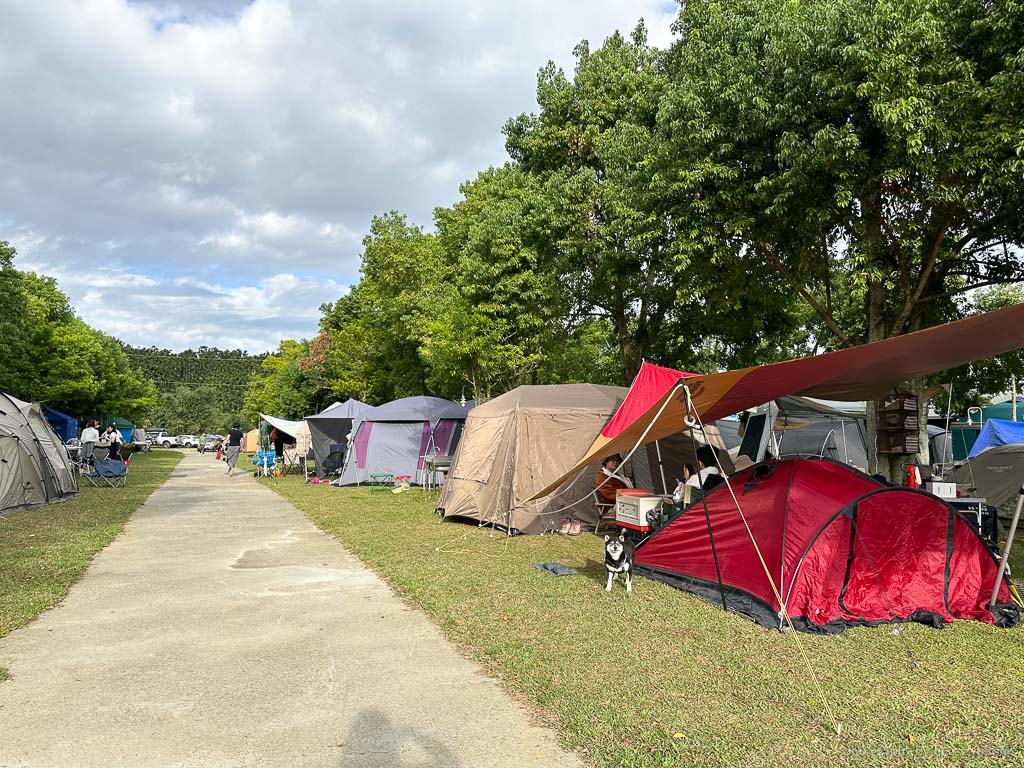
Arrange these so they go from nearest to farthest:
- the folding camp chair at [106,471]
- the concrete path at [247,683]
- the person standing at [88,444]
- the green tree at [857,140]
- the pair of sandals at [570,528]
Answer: the concrete path at [247,683], the green tree at [857,140], the pair of sandals at [570,528], the folding camp chair at [106,471], the person standing at [88,444]

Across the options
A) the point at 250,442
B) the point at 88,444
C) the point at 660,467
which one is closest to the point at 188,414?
the point at 250,442

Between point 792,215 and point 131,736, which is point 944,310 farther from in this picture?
point 131,736

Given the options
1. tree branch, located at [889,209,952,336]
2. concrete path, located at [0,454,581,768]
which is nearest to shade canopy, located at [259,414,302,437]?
concrete path, located at [0,454,581,768]

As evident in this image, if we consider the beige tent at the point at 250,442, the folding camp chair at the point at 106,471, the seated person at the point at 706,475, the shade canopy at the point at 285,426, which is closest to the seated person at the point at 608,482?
the seated person at the point at 706,475

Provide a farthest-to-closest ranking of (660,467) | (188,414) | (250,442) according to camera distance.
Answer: (188,414)
(250,442)
(660,467)

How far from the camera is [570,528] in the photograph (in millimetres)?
10672

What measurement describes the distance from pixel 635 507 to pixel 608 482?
7.40 feet

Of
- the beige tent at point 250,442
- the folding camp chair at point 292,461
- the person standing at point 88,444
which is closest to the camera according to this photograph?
the person standing at point 88,444

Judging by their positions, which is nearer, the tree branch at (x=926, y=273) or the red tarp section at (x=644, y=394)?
the red tarp section at (x=644, y=394)

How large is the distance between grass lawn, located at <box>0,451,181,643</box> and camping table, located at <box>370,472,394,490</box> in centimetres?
572

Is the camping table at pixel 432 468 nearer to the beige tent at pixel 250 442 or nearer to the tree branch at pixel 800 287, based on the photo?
the tree branch at pixel 800 287

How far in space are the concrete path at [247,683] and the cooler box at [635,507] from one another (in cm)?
281

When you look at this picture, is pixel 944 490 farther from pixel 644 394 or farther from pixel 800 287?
pixel 800 287

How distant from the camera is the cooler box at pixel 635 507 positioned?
25.7 ft
